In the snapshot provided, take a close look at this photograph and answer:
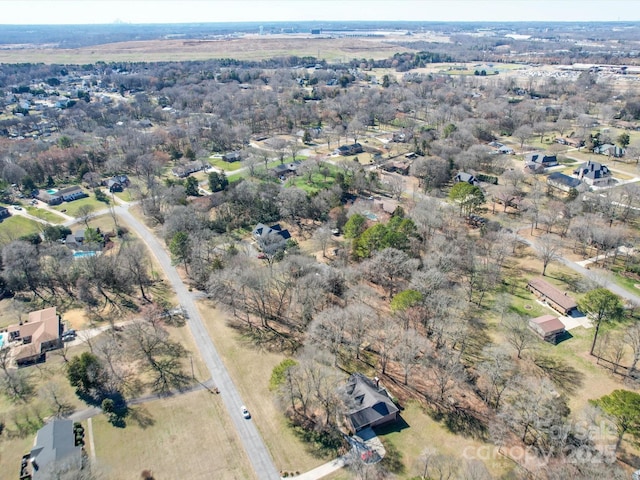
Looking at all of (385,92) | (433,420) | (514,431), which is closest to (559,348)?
(514,431)

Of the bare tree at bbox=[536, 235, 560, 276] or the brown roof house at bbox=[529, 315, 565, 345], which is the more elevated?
the bare tree at bbox=[536, 235, 560, 276]

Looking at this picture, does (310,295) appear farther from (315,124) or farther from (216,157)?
(315,124)

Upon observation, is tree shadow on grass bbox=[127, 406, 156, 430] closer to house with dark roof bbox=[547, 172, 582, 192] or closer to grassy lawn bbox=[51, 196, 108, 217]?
grassy lawn bbox=[51, 196, 108, 217]

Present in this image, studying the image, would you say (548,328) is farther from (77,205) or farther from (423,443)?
(77,205)

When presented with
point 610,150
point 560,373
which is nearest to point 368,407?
point 560,373

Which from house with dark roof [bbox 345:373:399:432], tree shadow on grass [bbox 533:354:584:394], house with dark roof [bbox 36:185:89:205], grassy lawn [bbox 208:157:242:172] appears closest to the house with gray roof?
tree shadow on grass [bbox 533:354:584:394]
